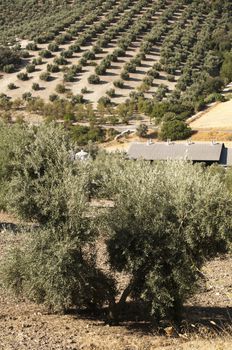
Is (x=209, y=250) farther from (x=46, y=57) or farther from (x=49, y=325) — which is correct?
(x=46, y=57)

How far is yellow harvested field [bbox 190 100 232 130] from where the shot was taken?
55.4 meters

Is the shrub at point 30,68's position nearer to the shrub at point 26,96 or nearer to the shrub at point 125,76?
the shrub at point 26,96

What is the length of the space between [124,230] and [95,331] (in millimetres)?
2587

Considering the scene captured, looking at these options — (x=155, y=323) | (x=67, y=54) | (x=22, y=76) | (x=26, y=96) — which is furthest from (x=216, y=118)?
(x=155, y=323)

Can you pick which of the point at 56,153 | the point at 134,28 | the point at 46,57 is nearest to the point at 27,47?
the point at 46,57

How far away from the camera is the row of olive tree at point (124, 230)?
1220cm

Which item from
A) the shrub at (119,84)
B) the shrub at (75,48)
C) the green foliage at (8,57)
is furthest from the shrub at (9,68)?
the shrub at (119,84)

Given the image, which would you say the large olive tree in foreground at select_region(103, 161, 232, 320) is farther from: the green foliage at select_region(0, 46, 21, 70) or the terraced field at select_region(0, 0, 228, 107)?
the green foliage at select_region(0, 46, 21, 70)

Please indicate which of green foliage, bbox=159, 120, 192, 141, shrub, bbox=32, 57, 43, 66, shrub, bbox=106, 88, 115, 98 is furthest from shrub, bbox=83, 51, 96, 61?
green foliage, bbox=159, 120, 192, 141

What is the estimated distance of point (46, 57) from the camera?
3049 inches

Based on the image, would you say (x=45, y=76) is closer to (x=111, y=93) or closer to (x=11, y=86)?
(x=11, y=86)

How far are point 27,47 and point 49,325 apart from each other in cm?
7203

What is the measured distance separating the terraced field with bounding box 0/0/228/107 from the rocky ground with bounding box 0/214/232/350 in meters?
50.2

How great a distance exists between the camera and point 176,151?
45062 mm
